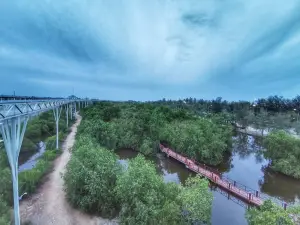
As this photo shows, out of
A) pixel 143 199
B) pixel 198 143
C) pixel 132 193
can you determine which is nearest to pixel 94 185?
pixel 132 193

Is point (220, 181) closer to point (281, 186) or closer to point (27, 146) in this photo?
point (281, 186)

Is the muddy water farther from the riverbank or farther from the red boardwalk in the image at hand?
the riverbank

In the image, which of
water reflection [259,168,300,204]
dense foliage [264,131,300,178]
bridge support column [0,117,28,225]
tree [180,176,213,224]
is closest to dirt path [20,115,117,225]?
bridge support column [0,117,28,225]

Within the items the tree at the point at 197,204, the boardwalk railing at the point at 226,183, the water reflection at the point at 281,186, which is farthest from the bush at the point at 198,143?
the tree at the point at 197,204

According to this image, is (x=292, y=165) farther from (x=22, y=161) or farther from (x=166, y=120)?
(x=22, y=161)

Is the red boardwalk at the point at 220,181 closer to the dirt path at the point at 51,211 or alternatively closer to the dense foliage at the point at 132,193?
the dense foliage at the point at 132,193

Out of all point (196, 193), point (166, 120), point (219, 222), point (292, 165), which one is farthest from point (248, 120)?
point (196, 193)
